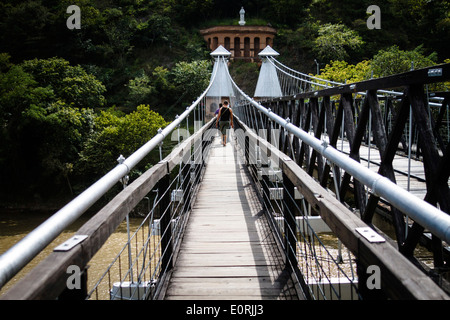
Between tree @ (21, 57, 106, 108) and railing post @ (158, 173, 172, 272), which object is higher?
tree @ (21, 57, 106, 108)

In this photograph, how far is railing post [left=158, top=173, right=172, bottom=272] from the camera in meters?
2.30

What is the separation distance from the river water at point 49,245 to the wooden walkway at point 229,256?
8091 mm

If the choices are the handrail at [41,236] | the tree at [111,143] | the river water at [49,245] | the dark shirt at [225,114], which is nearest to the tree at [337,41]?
the tree at [111,143]

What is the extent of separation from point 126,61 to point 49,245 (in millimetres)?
19508

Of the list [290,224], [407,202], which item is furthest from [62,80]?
[407,202]

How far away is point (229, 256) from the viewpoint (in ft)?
8.54

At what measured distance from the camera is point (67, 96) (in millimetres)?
20047

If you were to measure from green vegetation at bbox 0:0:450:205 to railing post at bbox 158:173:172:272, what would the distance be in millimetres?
11946

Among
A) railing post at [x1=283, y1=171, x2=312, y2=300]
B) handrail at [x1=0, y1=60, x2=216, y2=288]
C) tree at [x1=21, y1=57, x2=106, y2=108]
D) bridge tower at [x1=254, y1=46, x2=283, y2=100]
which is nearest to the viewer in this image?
handrail at [x1=0, y1=60, x2=216, y2=288]

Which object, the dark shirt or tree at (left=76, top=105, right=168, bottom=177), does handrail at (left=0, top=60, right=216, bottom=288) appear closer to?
the dark shirt

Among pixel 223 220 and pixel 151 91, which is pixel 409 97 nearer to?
pixel 223 220

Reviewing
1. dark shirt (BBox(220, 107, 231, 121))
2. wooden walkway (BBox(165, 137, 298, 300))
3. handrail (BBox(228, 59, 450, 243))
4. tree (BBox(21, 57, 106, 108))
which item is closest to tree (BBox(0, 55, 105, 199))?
tree (BBox(21, 57, 106, 108))

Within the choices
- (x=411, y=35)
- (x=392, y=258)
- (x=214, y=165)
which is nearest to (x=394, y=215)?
(x=392, y=258)

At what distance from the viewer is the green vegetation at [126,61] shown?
734 inches
